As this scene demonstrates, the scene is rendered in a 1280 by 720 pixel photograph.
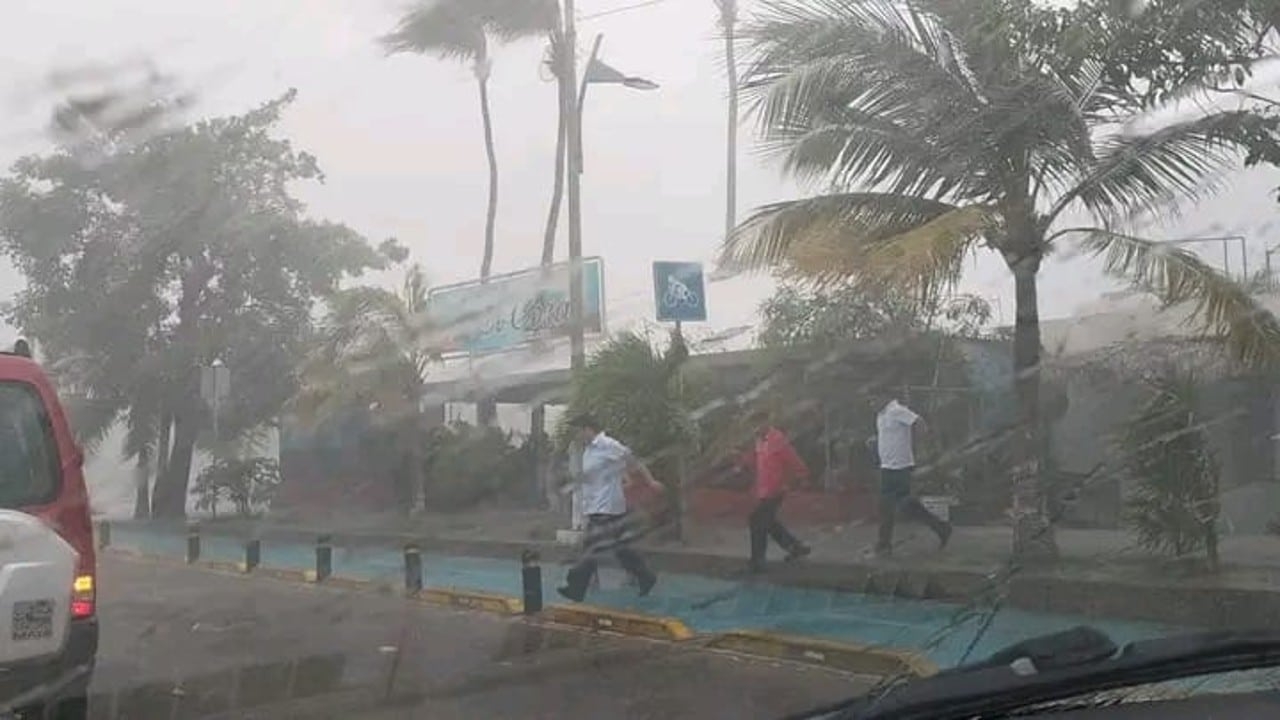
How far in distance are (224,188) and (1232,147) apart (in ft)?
17.1

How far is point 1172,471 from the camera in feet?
29.4

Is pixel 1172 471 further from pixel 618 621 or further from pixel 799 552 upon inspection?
pixel 618 621

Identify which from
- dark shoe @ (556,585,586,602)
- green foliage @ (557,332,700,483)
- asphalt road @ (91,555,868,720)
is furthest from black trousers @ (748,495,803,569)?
asphalt road @ (91,555,868,720)

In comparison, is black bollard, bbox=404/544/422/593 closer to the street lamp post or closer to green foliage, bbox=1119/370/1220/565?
the street lamp post

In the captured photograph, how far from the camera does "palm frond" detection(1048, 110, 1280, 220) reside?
8.26 m

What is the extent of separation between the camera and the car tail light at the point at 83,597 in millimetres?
5359

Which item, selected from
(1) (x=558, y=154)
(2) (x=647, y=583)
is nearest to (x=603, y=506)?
(2) (x=647, y=583)

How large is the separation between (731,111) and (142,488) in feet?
11.1

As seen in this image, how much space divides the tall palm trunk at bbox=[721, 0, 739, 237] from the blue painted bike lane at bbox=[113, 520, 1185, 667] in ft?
6.86

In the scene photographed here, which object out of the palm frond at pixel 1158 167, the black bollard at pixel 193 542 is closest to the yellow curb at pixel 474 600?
the black bollard at pixel 193 542

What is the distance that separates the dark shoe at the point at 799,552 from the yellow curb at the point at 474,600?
5.51 feet

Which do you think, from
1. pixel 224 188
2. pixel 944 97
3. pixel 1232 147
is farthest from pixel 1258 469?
pixel 224 188

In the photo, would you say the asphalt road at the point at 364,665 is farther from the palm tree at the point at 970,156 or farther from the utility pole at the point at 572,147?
the palm tree at the point at 970,156

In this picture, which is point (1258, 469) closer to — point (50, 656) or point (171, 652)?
point (171, 652)
